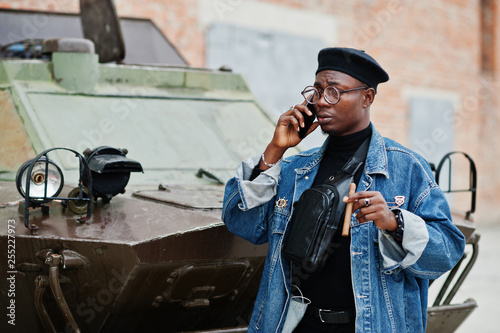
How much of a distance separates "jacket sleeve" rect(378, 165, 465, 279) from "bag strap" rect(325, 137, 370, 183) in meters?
0.24

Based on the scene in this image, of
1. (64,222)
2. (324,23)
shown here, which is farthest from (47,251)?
(324,23)

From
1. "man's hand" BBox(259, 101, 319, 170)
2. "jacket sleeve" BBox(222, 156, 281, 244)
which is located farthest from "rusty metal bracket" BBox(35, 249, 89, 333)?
"man's hand" BBox(259, 101, 319, 170)

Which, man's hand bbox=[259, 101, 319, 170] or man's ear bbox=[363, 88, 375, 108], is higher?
man's ear bbox=[363, 88, 375, 108]

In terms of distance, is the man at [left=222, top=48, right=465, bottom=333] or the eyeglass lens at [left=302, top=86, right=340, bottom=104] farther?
the eyeglass lens at [left=302, top=86, right=340, bottom=104]

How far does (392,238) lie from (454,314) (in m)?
Answer: 1.99

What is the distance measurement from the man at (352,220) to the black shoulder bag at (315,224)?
0.17ft

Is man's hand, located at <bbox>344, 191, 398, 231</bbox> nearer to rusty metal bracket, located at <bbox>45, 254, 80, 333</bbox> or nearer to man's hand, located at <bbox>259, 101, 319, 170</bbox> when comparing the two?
man's hand, located at <bbox>259, 101, 319, 170</bbox>

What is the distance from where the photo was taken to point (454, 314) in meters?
4.18

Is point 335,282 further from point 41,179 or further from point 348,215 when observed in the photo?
point 41,179

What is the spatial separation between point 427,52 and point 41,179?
36.8 ft

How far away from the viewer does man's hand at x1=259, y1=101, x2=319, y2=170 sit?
2.65 meters

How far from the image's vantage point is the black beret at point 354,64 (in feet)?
8.57

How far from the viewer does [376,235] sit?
252cm

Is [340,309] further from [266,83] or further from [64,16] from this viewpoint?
[266,83]
